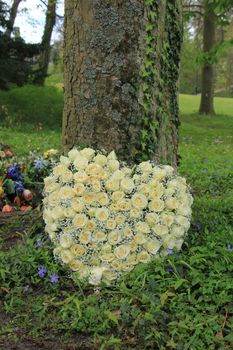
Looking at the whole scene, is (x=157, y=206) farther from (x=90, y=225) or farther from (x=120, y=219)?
(x=90, y=225)

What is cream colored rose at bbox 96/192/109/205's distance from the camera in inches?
148

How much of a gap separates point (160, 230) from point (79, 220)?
550 millimetres

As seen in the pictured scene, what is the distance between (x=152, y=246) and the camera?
3.66 meters

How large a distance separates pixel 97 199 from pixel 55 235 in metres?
0.40

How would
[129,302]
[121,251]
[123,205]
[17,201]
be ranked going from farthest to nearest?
[17,201] → [123,205] → [121,251] → [129,302]

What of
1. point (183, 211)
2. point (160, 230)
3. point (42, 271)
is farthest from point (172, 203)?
point (42, 271)

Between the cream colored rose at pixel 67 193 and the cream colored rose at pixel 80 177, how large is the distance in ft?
0.25

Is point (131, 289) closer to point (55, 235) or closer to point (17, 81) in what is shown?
point (55, 235)

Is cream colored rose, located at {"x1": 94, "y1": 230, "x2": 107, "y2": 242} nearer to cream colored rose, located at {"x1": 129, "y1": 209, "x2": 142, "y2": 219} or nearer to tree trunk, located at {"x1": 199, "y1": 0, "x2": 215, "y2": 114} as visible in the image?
cream colored rose, located at {"x1": 129, "y1": 209, "x2": 142, "y2": 219}

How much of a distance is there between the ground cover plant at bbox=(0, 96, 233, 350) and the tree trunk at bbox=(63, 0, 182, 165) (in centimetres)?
91

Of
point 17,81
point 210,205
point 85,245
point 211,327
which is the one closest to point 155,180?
point 85,245

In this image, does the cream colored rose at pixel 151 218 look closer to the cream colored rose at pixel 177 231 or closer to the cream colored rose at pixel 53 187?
the cream colored rose at pixel 177 231

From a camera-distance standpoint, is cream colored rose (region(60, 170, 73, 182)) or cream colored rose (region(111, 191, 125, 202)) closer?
cream colored rose (region(111, 191, 125, 202))

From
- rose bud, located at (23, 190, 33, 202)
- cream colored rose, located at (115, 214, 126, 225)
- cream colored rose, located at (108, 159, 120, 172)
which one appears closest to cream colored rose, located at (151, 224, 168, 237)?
cream colored rose, located at (115, 214, 126, 225)
